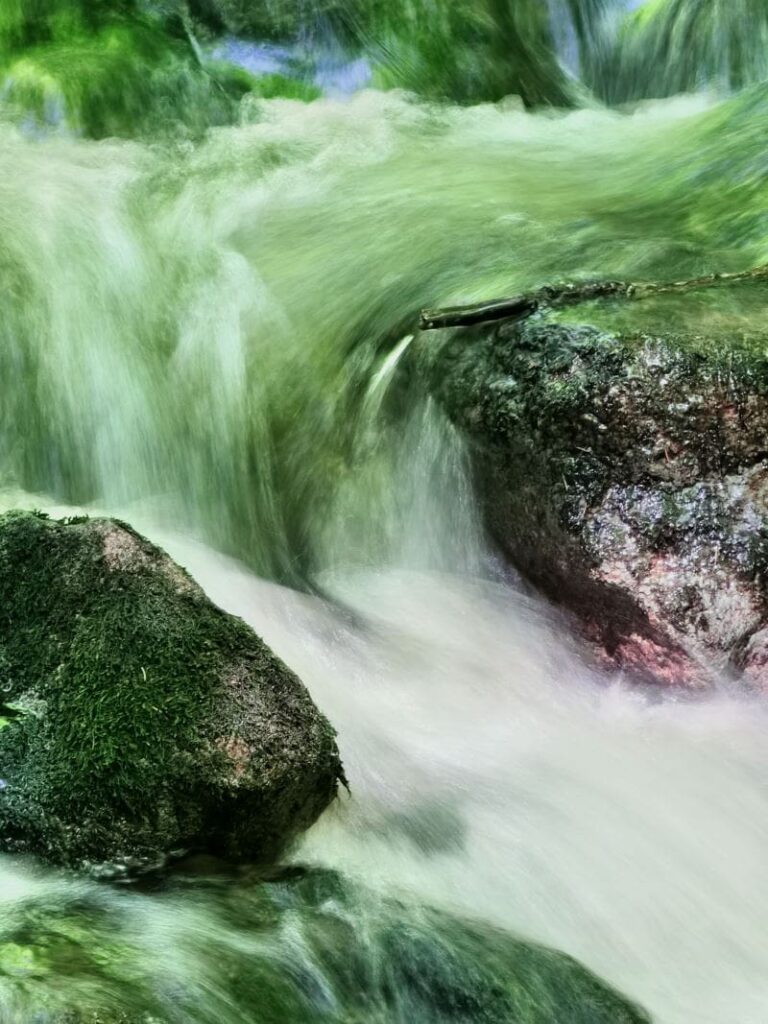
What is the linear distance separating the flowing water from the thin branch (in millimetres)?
310

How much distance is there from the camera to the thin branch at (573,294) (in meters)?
4.83

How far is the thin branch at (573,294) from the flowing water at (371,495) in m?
0.31

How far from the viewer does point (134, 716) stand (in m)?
3.31

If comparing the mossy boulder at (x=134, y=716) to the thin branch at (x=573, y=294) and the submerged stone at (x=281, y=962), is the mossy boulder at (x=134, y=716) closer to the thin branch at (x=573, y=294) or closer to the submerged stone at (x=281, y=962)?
the submerged stone at (x=281, y=962)

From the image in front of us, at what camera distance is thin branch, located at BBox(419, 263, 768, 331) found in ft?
15.9

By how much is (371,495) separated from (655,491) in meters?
1.46

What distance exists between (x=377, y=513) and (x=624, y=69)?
17.0 ft

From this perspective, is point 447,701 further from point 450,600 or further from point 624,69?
point 624,69

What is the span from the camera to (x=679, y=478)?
4.43m

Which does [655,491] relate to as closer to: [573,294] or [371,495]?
[573,294]

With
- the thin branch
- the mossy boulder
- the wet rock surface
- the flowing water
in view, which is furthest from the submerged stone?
the thin branch

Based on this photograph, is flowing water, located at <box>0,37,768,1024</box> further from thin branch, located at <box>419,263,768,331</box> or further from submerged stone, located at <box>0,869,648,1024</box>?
thin branch, located at <box>419,263,768,331</box>

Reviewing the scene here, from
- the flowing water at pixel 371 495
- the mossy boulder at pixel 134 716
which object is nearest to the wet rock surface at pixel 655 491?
A: the flowing water at pixel 371 495

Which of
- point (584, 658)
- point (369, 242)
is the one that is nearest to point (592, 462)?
point (584, 658)
